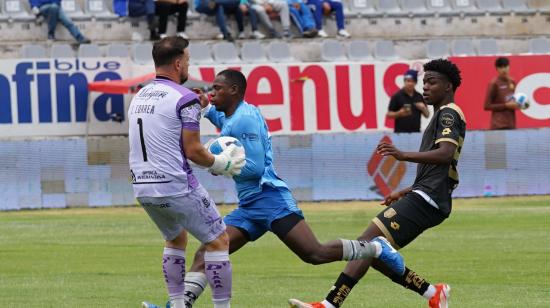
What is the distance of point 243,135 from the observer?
32.7ft

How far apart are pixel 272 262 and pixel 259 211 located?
555 cm

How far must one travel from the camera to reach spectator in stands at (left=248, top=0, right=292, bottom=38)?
99.0ft

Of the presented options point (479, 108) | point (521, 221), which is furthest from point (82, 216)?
point (479, 108)

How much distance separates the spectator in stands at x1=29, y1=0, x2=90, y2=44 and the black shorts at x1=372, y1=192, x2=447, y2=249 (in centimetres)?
1951

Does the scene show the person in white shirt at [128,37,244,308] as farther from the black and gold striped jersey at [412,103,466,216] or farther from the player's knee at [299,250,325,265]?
the black and gold striped jersey at [412,103,466,216]

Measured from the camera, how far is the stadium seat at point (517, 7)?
33.7 m

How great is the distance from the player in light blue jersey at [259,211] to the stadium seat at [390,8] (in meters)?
23.0

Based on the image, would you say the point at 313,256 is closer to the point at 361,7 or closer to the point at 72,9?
the point at 72,9

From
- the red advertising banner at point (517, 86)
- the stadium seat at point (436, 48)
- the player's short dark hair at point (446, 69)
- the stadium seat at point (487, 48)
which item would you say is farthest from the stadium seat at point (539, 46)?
the player's short dark hair at point (446, 69)

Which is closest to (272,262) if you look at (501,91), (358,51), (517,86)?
(501,91)

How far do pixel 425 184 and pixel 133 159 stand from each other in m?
2.41

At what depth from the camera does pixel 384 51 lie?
30.4 m

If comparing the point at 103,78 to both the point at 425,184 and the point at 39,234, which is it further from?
the point at 425,184

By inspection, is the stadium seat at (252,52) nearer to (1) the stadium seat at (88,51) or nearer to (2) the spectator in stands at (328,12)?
(2) the spectator in stands at (328,12)
